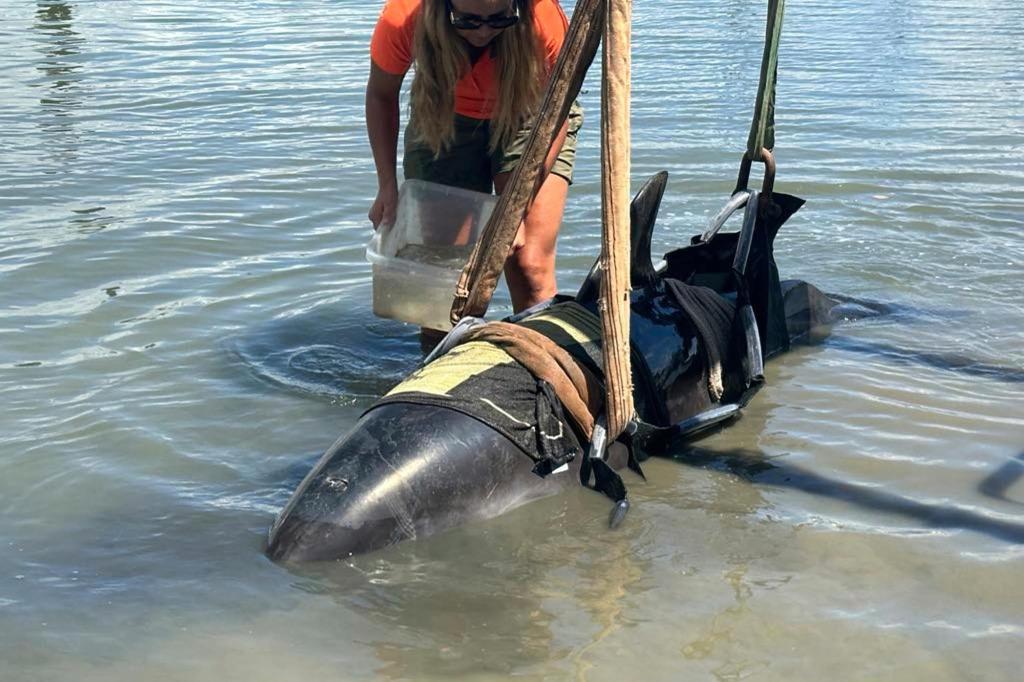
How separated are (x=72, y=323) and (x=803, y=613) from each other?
4116 millimetres

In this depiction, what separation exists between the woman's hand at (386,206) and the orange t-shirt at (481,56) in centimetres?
52

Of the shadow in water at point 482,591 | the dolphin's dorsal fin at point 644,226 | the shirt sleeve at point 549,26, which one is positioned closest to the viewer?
the shadow in water at point 482,591

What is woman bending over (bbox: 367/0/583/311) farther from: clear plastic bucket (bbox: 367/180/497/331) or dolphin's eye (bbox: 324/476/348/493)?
dolphin's eye (bbox: 324/476/348/493)

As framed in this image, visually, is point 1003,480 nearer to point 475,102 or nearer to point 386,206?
point 475,102

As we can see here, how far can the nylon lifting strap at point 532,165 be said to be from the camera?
161 inches

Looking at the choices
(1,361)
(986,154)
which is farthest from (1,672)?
(986,154)

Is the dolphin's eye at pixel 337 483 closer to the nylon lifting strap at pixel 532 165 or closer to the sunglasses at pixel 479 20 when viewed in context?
the nylon lifting strap at pixel 532 165

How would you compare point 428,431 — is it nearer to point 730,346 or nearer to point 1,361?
point 730,346

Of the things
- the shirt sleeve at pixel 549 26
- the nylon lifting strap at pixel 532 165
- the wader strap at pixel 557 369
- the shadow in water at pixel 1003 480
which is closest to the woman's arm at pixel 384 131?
the shirt sleeve at pixel 549 26

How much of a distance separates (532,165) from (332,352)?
6.66 feet

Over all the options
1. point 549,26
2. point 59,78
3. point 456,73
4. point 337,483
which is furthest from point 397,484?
point 59,78

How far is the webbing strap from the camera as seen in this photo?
4.89 metres

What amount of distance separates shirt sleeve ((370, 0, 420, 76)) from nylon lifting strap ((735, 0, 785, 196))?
56.0 inches

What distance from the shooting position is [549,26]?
16.5 ft
